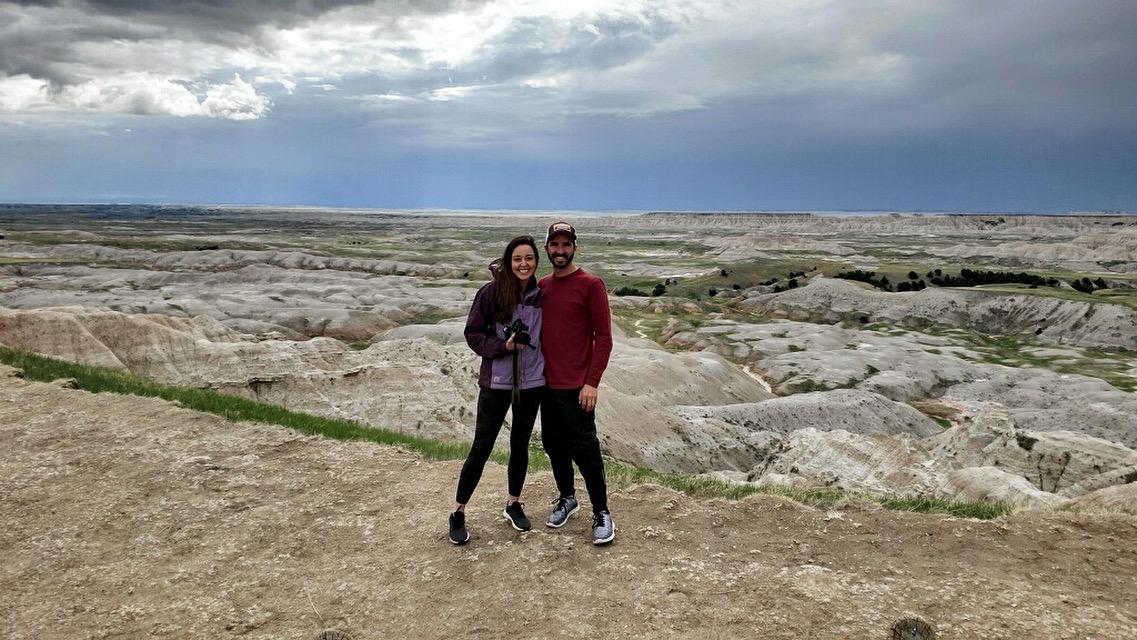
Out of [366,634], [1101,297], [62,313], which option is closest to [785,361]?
[1101,297]

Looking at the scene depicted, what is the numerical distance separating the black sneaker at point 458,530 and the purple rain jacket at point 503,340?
1.54 metres

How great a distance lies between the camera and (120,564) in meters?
6.77

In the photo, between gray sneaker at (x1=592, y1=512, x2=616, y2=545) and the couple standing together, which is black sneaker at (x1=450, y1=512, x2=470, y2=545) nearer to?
the couple standing together

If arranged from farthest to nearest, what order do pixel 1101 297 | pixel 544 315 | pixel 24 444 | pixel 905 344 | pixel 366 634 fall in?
→ pixel 1101 297
pixel 905 344
pixel 24 444
pixel 544 315
pixel 366 634

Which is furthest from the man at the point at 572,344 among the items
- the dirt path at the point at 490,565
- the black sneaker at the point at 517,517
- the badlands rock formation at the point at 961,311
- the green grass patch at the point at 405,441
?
the badlands rock formation at the point at 961,311

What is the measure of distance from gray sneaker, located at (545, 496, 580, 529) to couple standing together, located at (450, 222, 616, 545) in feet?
1.74

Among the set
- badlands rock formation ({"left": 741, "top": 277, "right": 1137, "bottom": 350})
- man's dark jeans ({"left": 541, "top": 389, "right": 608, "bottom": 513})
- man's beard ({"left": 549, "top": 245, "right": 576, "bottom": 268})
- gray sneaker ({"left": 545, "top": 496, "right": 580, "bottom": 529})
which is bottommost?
badlands rock formation ({"left": 741, "top": 277, "right": 1137, "bottom": 350})

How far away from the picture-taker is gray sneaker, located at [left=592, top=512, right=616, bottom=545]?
6922mm

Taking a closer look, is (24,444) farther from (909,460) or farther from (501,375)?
(909,460)

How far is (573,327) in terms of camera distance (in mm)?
6703

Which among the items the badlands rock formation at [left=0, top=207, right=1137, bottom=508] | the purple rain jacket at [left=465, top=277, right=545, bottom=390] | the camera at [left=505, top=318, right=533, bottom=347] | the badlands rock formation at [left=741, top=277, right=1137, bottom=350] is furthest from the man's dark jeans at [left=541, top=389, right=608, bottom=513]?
the badlands rock formation at [left=741, top=277, right=1137, bottom=350]

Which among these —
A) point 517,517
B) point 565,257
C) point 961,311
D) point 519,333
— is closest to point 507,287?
point 519,333

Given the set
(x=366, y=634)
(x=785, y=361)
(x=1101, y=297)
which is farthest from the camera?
(x=1101, y=297)

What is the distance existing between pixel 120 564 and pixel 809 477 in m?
15.9
